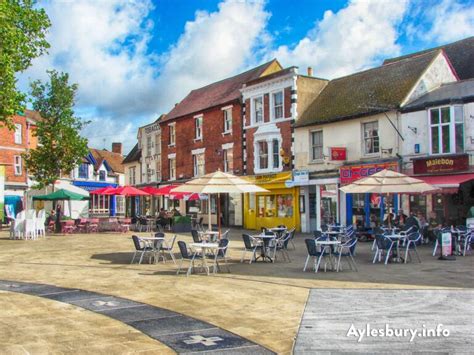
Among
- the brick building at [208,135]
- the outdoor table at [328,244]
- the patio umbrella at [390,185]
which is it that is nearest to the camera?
the outdoor table at [328,244]

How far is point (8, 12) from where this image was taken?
57.0 feet

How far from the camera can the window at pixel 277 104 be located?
29.2 metres

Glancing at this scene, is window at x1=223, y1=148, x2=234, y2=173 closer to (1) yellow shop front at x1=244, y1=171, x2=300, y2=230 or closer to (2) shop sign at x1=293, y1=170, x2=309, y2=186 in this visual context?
(1) yellow shop front at x1=244, y1=171, x2=300, y2=230

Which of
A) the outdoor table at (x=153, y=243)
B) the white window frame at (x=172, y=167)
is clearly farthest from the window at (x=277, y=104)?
the outdoor table at (x=153, y=243)

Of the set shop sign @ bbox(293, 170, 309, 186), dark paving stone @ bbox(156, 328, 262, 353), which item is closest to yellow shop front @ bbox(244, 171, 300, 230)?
shop sign @ bbox(293, 170, 309, 186)

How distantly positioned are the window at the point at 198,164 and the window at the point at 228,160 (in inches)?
112

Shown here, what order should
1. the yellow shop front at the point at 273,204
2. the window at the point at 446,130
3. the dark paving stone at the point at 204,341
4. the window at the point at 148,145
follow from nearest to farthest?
the dark paving stone at the point at 204,341, the window at the point at 446,130, the yellow shop front at the point at 273,204, the window at the point at 148,145

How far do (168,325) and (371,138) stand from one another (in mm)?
18927

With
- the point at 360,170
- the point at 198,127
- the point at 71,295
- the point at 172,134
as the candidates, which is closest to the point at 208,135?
the point at 198,127

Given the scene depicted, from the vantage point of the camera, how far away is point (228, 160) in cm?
3325

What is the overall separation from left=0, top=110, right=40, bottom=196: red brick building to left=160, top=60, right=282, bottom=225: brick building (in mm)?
11379

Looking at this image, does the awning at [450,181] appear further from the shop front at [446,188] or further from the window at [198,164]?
the window at [198,164]

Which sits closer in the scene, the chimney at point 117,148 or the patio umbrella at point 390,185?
the patio umbrella at point 390,185

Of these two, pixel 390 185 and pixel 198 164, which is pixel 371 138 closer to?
pixel 390 185
